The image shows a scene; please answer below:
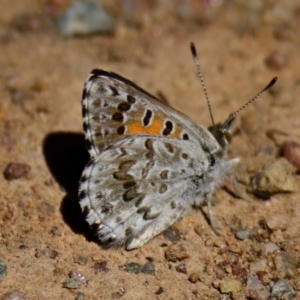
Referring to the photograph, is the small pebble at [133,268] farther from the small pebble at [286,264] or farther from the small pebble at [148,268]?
the small pebble at [286,264]

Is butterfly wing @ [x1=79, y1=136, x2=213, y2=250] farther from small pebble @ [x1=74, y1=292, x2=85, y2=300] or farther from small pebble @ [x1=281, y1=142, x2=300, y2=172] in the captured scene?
small pebble @ [x1=281, y1=142, x2=300, y2=172]

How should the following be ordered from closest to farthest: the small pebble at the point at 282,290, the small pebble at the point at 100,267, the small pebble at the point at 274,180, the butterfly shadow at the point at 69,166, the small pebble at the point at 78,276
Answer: the small pebble at the point at 282,290
the small pebble at the point at 78,276
the small pebble at the point at 100,267
the butterfly shadow at the point at 69,166
the small pebble at the point at 274,180

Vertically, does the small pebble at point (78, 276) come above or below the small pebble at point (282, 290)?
Result: below

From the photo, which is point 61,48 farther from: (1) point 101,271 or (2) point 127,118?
(1) point 101,271

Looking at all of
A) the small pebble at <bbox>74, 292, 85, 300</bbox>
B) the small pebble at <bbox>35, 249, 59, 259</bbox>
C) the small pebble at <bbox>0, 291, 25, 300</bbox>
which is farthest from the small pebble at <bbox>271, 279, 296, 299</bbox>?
the small pebble at <bbox>0, 291, 25, 300</bbox>

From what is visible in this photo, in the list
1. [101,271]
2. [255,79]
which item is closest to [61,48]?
[255,79]

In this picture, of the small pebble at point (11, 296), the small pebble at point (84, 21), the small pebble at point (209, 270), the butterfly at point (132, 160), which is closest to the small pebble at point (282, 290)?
the small pebble at point (209, 270)
